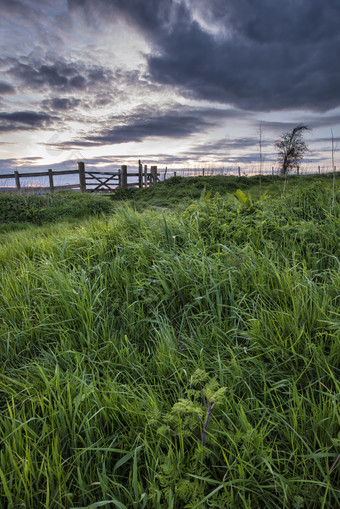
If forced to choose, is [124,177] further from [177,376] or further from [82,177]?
[177,376]

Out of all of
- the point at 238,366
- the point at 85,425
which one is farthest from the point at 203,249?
the point at 85,425

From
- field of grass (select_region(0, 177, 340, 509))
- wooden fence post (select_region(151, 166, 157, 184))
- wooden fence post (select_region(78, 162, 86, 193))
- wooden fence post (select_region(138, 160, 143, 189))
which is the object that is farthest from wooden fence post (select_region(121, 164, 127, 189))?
field of grass (select_region(0, 177, 340, 509))

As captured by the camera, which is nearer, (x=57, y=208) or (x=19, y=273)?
(x=19, y=273)

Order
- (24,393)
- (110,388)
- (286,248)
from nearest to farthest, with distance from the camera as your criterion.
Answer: (110,388) < (24,393) < (286,248)

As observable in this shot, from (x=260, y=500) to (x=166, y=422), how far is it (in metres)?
0.50

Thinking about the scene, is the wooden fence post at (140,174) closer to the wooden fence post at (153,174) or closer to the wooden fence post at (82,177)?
the wooden fence post at (153,174)

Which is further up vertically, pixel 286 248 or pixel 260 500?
pixel 286 248

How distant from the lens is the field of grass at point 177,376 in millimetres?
1200

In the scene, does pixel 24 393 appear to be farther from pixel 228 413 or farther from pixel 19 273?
pixel 19 273

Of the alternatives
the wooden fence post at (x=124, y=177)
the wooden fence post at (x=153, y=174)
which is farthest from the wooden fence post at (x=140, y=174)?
the wooden fence post at (x=153, y=174)

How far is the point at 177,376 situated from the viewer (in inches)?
68.9

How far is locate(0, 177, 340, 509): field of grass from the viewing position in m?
1.20

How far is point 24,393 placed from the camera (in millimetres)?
1789

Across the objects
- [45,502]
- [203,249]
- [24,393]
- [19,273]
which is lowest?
[45,502]
